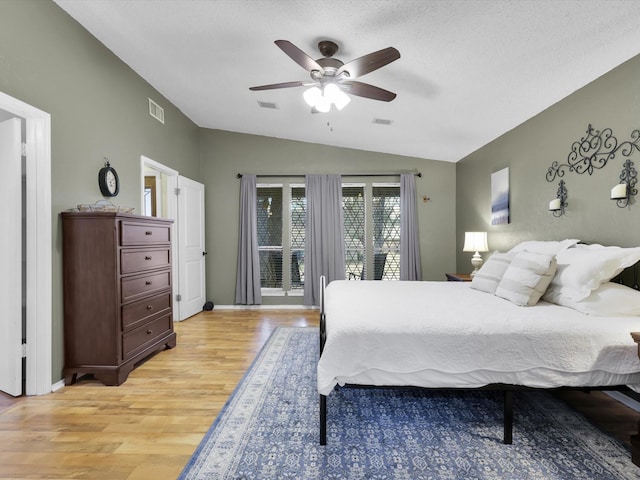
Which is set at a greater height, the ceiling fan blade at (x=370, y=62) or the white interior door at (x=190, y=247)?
the ceiling fan blade at (x=370, y=62)

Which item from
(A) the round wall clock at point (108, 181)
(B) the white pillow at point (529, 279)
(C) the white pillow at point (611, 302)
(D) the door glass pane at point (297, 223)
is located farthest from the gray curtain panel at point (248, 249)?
(C) the white pillow at point (611, 302)

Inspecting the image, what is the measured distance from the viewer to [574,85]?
2496mm

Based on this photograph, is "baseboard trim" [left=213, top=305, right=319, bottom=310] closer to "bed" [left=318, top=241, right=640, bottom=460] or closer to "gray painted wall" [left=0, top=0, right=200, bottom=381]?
"gray painted wall" [left=0, top=0, right=200, bottom=381]

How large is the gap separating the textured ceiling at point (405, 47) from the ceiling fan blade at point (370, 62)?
0.29 metres

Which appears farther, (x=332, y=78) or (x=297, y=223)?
(x=297, y=223)

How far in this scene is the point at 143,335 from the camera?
272cm

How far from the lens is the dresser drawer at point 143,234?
2491 mm

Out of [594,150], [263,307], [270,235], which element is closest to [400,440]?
[594,150]

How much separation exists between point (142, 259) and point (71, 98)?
4.61 ft

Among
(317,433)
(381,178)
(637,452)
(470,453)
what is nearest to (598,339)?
(637,452)

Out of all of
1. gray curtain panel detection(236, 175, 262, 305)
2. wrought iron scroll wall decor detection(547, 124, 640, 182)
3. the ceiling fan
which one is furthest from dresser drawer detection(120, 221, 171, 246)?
wrought iron scroll wall decor detection(547, 124, 640, 182)

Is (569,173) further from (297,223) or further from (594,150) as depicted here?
(297,223)

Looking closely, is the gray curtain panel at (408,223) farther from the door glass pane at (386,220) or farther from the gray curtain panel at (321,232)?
the gray curtain panel at (321,232)

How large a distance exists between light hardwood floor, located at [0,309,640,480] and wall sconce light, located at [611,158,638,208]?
4.58 feet
